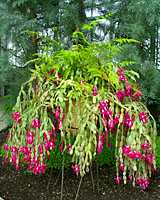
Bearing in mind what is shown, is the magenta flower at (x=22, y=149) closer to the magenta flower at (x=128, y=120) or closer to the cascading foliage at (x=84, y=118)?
the cascading foliage at (x=84, y=118)

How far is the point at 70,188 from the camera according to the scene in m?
1.92

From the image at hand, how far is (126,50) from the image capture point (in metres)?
3.28

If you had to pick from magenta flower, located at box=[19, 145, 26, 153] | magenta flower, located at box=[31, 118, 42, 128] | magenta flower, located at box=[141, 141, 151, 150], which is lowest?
magenta flower, located at box=[19, 145, 26, 153]

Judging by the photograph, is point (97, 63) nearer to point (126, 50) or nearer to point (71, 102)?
point (71, 102)

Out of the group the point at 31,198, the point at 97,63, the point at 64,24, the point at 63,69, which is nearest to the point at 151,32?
the point at 64,24

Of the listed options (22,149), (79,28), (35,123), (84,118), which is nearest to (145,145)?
(84,118)

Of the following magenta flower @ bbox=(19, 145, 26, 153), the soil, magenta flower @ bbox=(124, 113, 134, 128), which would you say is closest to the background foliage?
the soil

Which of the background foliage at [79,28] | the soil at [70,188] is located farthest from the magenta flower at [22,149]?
the background foliage at [79,28]

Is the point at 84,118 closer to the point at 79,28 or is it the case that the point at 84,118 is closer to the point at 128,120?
the point at 128,120

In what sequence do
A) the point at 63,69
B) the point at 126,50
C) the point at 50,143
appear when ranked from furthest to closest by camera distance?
1. the point at 126,50
2. the point at 63,69
3. the point at 50,143

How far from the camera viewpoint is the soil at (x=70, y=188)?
5.85ft

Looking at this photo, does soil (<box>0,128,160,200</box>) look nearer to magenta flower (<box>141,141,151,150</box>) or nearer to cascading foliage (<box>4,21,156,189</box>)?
cascading foliage (<box>4,21,156,189</box>)

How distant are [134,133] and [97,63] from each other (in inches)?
25.5

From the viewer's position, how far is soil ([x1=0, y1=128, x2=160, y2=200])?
1.78 m
